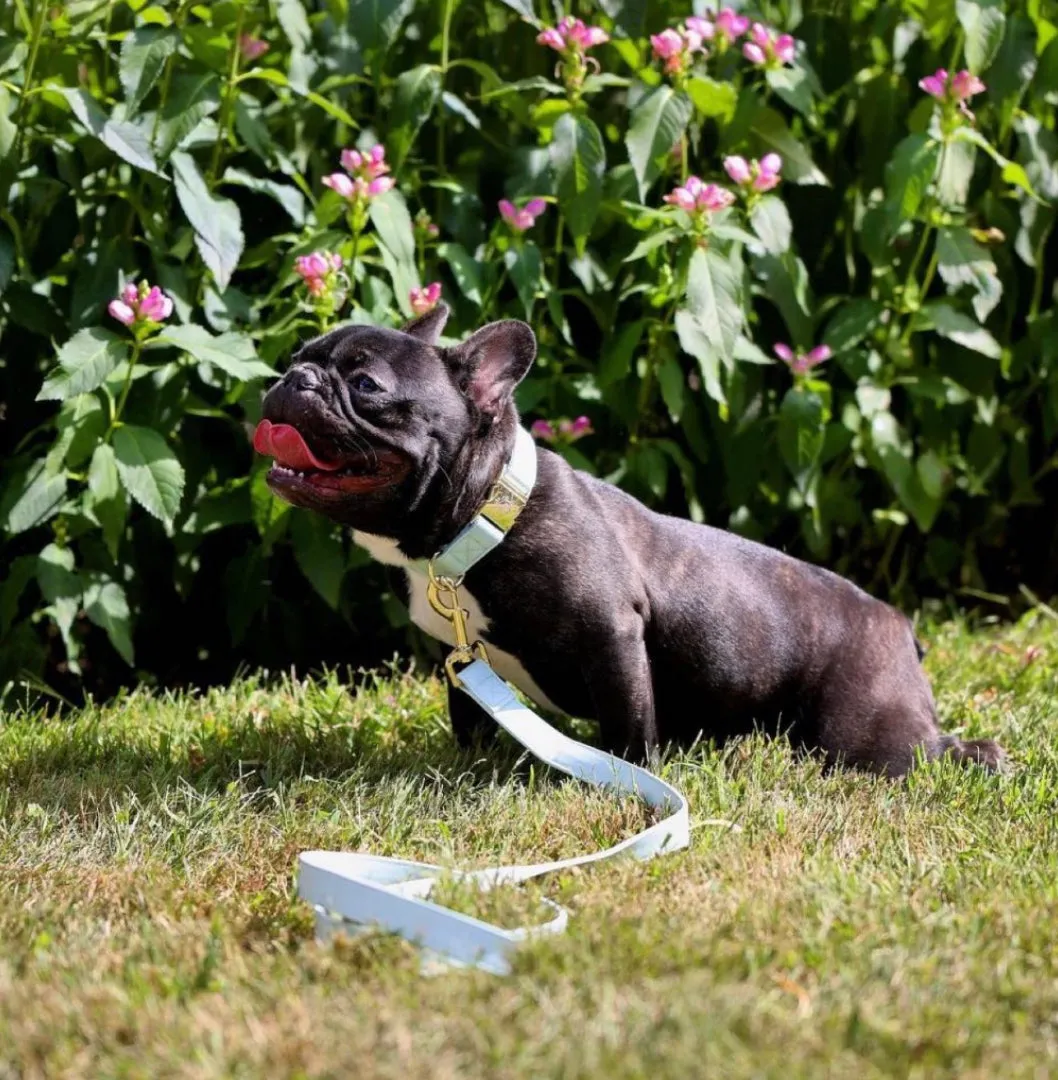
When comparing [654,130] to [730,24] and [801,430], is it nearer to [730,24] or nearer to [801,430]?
[730,24]

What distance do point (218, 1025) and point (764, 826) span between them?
151cm

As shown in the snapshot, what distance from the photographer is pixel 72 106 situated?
4.22m

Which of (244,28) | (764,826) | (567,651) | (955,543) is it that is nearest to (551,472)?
(567,651)

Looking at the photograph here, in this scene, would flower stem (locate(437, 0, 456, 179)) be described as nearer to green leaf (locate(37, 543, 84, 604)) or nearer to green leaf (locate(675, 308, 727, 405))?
green leaf (locate(675, 308, 727, 405))

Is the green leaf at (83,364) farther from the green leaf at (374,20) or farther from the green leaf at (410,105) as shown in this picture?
the green leaf at (374,20)

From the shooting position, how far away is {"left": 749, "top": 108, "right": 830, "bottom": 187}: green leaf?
501 centimetres

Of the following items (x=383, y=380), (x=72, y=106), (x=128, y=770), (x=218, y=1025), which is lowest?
(x=128, y=770)

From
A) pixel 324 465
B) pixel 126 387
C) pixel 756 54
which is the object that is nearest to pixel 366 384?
pixel 324 465

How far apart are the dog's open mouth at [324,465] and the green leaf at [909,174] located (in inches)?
85.7

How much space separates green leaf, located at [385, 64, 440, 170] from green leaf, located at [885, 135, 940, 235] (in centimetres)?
142

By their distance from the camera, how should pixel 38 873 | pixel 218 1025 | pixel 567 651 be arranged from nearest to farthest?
pixel 218 1025 → pixel 38 873 → pixel 567 651

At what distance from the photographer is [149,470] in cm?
429

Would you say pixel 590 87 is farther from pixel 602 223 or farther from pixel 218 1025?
pixel 218 1025

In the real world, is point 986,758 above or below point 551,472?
below
